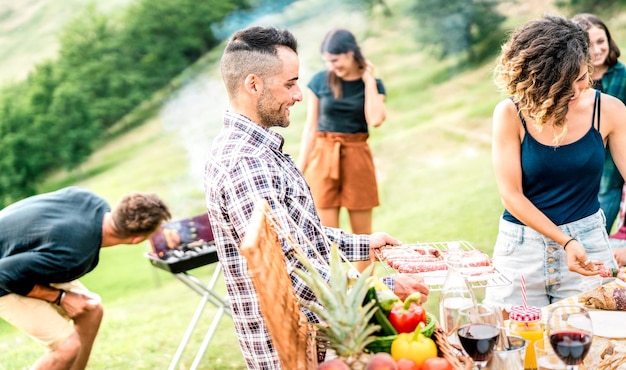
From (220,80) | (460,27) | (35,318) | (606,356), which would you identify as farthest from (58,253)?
(460,27)

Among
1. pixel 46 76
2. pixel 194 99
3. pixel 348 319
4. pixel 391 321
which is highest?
pixel 348 319

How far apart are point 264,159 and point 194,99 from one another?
1137cm

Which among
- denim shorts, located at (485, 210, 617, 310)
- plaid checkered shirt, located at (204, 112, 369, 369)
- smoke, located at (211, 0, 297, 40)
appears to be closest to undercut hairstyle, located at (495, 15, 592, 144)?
denim shorts, located at (485, 210, 617, 310)

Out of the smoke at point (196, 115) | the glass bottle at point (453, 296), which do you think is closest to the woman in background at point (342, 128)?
the glass bottle at point (453, 296)

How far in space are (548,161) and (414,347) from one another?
138 cm

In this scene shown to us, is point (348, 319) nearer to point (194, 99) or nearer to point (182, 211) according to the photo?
point (182, 211)

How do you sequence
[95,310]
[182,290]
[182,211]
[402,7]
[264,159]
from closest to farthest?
[264,159], [95,310], [182,290], [182,211], [402,7]

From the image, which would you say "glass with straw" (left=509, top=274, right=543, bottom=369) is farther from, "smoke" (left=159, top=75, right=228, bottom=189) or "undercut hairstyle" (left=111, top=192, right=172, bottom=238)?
"smoke" (left=159, top=75, right=228, bottom=189)

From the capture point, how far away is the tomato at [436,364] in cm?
209

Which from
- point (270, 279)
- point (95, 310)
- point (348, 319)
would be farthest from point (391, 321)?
point (95, 310)

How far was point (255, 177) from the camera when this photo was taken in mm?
2541

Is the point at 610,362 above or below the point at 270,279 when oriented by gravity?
below

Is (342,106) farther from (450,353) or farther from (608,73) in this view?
(450,353)

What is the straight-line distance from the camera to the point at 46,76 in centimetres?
1241
